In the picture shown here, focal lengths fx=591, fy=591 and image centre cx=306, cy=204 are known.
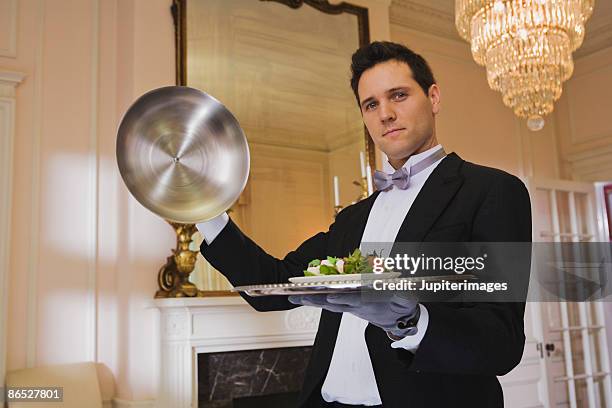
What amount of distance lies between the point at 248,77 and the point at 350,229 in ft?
8.12

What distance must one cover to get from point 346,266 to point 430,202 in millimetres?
207

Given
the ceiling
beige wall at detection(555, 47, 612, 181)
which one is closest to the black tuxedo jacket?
the ceiling

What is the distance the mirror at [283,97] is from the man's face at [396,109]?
7.40 feet

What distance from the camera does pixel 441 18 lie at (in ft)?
16.3

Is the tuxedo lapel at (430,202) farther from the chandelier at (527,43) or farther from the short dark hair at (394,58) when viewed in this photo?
the chandelier at (527,43)

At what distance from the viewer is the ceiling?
15.7 feet

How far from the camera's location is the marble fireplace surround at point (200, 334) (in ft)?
10.2

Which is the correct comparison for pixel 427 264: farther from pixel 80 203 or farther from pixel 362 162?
pixel 362 162

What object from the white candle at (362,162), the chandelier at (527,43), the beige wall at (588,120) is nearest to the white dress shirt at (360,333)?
the chandelier at (527,43)

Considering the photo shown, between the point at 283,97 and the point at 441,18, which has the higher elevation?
the point at 441,18

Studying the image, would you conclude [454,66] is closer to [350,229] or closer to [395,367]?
[350,229]

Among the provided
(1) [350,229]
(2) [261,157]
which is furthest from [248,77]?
(1) [350,229]

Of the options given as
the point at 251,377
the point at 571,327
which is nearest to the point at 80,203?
the point at 251,377

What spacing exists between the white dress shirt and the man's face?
51 mm
